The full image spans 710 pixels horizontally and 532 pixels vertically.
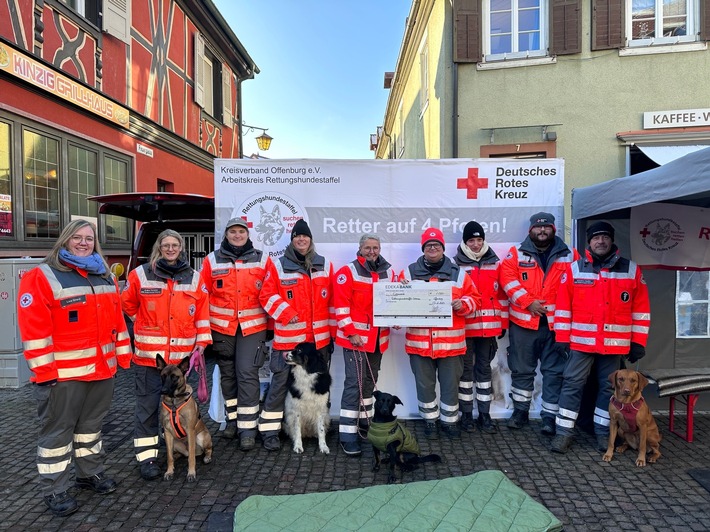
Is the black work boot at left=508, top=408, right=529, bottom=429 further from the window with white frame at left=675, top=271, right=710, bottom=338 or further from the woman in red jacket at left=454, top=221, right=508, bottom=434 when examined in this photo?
the window with white frame at left=675, top=271, right=710, bottom=338

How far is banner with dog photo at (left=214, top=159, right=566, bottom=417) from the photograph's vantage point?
17.4 feet

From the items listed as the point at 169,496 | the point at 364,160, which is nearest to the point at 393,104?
the point at 364,160

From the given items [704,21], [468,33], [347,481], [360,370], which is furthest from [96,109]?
[704,21]

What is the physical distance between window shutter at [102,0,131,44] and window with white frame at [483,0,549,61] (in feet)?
26.4

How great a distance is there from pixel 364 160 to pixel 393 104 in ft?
58.3

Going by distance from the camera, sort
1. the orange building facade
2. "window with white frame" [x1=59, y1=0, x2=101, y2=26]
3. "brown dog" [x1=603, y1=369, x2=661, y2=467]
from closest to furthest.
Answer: "brown dog" [x1=603, y1=369, x2=661, y2=467] < the orange building facade < "window with white frame" [x1=59, y1=0, x2=101, y2=26]

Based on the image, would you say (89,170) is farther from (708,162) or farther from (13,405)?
(708,162)

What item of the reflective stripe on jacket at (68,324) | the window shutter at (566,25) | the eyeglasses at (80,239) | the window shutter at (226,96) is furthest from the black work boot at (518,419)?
the window shutter at (226,96)

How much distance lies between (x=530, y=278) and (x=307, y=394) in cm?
261

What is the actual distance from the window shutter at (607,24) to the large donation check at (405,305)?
704 cm

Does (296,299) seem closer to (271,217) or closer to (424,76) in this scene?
(271,217)

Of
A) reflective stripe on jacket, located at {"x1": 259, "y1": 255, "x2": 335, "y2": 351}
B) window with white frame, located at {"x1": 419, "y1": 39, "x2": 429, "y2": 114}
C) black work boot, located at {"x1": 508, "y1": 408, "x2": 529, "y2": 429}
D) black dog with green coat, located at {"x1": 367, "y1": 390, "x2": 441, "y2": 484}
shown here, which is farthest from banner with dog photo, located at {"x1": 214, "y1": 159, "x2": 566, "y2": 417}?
window with white frame, located at {"x1": 419, "y1": 39, "x2": 429, "y2": 114}

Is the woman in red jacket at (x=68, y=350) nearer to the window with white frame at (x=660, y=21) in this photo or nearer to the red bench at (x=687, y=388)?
the red bench at (x=687, y=388)

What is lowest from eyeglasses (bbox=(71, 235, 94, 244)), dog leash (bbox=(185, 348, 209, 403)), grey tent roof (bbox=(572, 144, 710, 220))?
A: dog leash (bbox=(185, 348, 209, 403))
